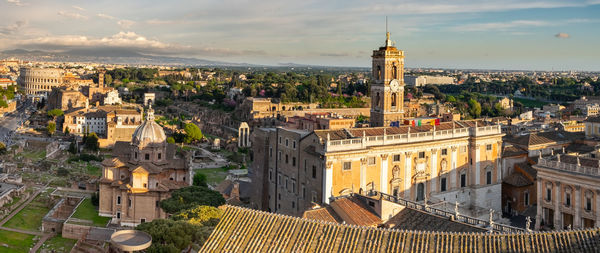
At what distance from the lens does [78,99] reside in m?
119

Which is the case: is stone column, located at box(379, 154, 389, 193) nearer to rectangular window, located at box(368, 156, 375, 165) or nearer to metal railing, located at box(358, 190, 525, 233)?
rectangular window, located at box(368, 156, 375, 165)

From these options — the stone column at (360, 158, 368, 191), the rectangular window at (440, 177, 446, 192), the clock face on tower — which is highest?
the clock face on tower

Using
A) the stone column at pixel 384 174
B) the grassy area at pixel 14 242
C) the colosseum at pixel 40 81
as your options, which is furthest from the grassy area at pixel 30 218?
the colosseum at pixel 40 81

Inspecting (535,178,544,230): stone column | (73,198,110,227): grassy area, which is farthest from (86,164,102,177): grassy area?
(535,178,544,230): stone column

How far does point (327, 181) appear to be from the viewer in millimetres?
35781

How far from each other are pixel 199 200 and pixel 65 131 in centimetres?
6243

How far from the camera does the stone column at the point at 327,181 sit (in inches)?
1406

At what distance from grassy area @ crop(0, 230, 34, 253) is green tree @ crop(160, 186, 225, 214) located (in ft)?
37.7

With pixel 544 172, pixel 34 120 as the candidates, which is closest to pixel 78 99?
pixel 34 120

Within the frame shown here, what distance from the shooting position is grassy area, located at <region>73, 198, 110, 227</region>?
4690 cm

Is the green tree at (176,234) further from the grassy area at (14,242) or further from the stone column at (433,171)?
the stone column at (433,171)

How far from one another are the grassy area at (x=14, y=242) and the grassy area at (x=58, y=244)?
1.22m

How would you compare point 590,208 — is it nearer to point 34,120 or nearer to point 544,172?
point 544,172

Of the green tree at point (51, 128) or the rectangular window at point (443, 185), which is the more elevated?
the green tree at point (51, 128)
